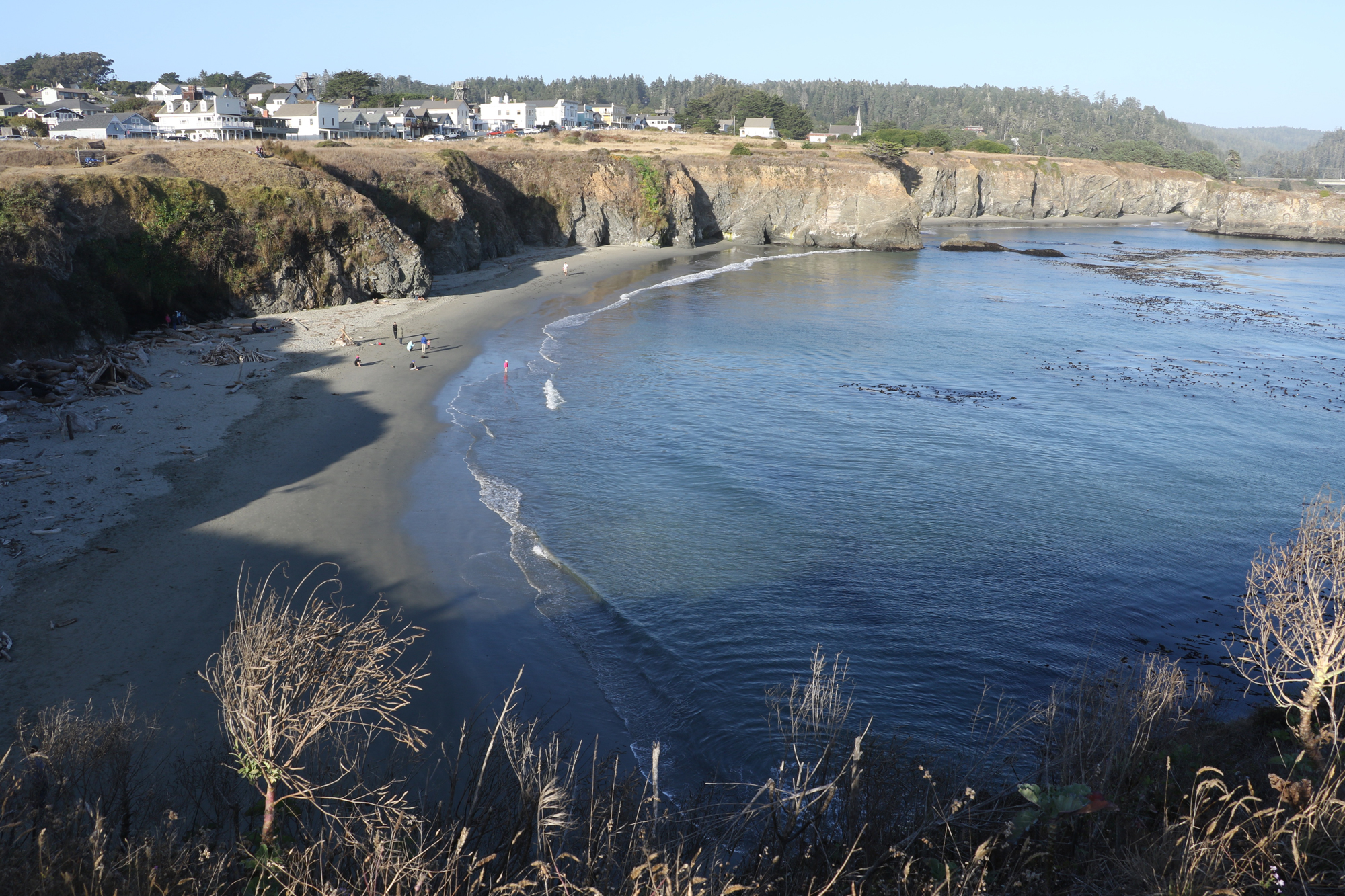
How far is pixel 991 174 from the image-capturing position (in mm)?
143375

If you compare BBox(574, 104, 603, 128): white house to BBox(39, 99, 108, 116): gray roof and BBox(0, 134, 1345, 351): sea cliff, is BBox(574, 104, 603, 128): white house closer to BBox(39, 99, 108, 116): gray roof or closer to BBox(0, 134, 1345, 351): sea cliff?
A: BBox(0, 134, 1345, 351): sea cliff

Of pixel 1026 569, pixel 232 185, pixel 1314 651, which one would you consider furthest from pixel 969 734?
pixel 232 185

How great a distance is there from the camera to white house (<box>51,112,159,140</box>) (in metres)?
97.8

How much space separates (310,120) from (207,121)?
13.4m

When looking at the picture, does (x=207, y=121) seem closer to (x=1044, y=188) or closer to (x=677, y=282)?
(x=677, y=282)

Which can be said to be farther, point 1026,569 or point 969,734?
point 1026,569

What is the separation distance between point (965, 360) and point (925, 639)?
31988 millimetres

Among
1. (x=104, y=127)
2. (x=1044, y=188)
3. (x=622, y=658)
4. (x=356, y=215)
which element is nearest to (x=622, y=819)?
(x=622, y=658)

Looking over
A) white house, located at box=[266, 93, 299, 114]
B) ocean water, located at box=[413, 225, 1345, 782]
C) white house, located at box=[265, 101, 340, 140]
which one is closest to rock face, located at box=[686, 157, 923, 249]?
ocean water, located at box=[413, 225, 1345, 782]

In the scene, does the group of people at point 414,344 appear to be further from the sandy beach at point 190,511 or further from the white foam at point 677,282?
the white foam at point 677,282

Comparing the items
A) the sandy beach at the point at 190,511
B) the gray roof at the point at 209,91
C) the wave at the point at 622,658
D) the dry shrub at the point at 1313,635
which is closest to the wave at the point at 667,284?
the sandy beach at the point at 190,511

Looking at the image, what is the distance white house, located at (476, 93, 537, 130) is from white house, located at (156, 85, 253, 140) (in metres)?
62.8

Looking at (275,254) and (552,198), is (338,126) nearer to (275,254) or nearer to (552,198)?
(552,198)

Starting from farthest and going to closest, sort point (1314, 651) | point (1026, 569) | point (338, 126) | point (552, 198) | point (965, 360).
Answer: point (338, 126)
point (552, 198)
point (965, 360)
point (1026, 569)
point (1314, 651)
